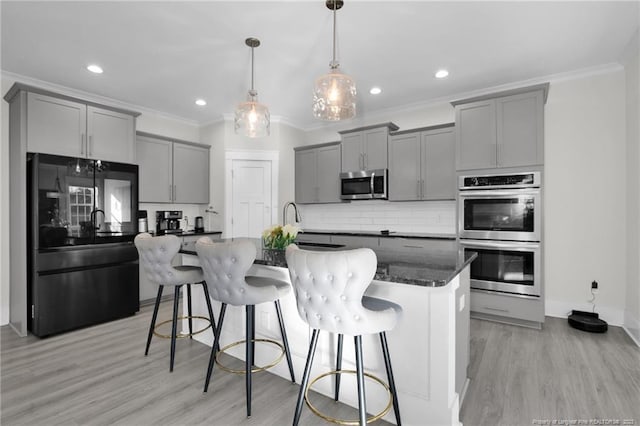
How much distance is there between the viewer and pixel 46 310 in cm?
307

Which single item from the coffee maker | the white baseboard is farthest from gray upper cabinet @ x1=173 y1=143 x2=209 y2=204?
the white baseboard

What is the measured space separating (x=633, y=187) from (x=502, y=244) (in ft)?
4.19

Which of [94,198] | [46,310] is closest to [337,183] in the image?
[94,198]

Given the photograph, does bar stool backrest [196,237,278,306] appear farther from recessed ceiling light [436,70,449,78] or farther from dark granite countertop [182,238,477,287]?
recessed ceiling light [436,70,449,78]

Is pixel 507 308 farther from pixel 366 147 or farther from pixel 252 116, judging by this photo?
pixel 252 116

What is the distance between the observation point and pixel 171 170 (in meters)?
4.70

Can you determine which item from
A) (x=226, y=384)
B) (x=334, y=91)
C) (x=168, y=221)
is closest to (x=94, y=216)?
(x=168, y=221)

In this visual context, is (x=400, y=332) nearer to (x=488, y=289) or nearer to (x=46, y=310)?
(x=488, y=289)

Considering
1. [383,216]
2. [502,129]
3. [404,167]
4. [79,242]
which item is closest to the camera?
[79,242]

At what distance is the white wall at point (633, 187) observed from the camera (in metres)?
2.96

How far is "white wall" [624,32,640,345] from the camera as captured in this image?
9.70 feet

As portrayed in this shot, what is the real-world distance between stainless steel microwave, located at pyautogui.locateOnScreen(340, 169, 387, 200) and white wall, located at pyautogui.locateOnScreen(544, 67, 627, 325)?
197cm

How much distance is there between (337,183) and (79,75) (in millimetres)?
3498

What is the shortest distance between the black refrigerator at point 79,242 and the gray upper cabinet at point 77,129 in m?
0.18
